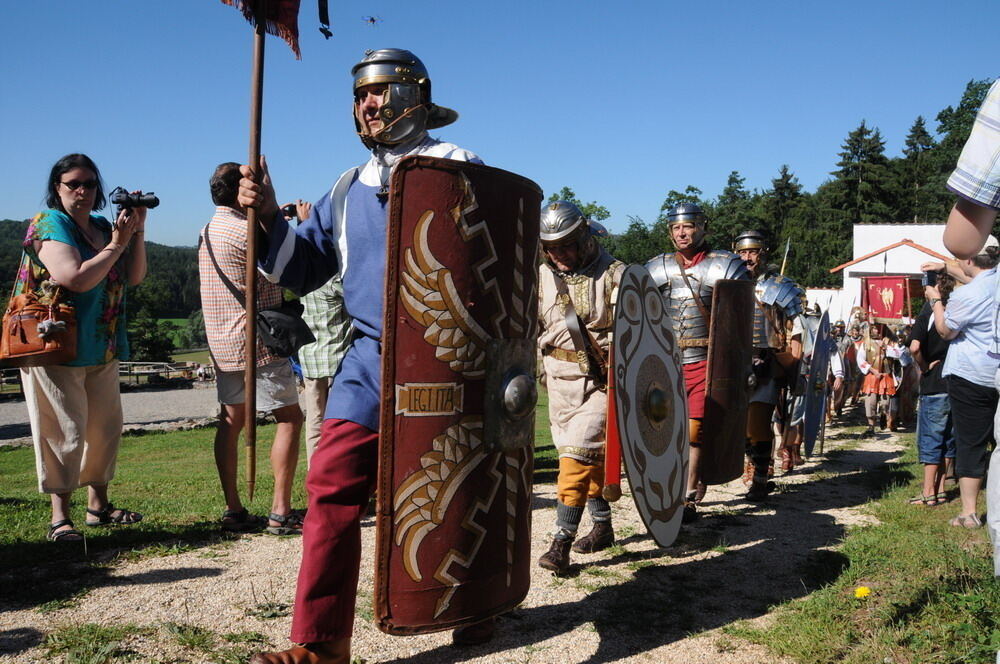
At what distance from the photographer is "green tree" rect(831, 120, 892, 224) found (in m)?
65.6

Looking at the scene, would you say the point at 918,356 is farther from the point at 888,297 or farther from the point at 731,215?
the point at 731,215

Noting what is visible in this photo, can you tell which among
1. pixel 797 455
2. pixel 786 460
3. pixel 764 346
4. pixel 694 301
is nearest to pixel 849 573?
pixel 694 301

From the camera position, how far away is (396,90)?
106 inches

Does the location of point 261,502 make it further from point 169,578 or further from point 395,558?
point 395,558

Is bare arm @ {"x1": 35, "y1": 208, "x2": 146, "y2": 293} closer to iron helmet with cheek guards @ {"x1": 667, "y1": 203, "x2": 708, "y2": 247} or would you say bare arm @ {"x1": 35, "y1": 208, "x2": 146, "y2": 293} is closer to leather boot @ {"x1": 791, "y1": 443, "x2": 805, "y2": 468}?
iron helmet with cheek guards @ {"x1": 667, "y1": 203, "x2": 708, "y2": 247}

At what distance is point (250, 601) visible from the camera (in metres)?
3.13


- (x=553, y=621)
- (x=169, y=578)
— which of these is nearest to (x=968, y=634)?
(x=553, y=621)

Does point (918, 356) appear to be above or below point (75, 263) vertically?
below

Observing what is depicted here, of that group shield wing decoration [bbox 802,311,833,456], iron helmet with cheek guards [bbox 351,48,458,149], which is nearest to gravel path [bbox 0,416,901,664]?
iron helmet with cheek guards [bbox 351,48,458,149]

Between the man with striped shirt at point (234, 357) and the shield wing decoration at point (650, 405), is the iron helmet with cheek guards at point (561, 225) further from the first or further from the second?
the man with striped shirt at point (234, 357)

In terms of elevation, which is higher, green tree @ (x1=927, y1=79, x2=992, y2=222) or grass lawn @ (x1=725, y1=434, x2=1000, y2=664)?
green tree @ (x1=927, y1=79, x2=992, y2=222)

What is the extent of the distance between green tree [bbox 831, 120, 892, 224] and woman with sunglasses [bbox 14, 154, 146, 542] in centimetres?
6918

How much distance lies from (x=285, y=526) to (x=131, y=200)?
1876 mm

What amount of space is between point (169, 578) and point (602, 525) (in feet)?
7.11
